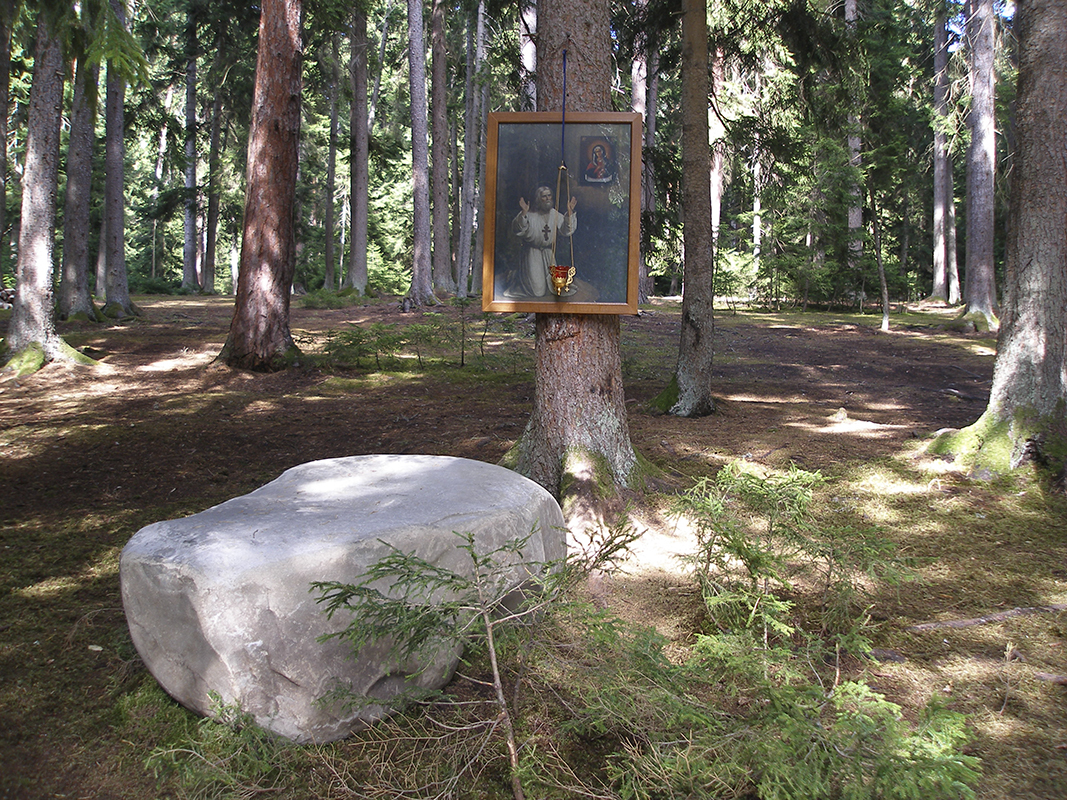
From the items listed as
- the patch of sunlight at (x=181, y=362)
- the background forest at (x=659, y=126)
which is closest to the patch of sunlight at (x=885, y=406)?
the background forest at (x=659, y=126)

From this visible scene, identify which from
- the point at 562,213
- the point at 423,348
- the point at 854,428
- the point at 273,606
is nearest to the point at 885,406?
the point at 854,428

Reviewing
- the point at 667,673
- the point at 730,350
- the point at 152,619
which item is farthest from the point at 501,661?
the point at 730,350

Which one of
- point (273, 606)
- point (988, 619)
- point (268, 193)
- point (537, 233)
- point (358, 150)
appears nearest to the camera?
point (273, 606)

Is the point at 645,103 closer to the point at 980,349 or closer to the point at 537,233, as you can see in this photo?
the point at 980,349

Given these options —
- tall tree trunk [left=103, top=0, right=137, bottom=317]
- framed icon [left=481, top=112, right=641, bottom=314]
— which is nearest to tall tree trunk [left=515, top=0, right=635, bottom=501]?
framed icon [left=481, top=112, right=641, bottom=314]

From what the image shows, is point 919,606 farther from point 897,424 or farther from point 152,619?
point 897,424

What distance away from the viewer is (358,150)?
72.7 feet

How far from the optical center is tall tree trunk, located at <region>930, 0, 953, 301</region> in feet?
84.2

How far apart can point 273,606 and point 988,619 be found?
3.66 meters

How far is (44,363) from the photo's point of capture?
32.9ft

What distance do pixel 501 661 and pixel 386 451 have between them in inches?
139

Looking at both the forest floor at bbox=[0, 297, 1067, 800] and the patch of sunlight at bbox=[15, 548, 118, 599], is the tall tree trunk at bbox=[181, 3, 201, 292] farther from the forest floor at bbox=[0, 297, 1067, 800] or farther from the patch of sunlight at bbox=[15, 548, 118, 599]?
the patch of sunlight at bbox=[15, 548, 118, 599]

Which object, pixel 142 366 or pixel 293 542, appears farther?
pixel 142 366

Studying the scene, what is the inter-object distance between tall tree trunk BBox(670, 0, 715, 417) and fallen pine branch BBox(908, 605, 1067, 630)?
14.8 feet
